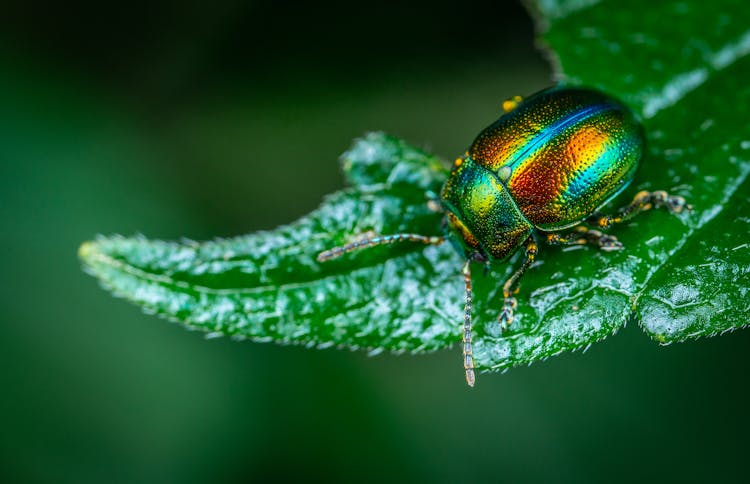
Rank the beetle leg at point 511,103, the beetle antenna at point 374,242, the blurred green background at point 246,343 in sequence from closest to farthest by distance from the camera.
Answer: the beetle antenna at point 374,242
the beetle leg at point 511,103
the blurred green background at point 246,343

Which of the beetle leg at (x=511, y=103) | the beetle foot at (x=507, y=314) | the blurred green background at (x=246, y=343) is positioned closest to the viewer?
the beetle foot at (x=507, y=314)

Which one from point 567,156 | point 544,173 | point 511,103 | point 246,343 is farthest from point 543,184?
point 246,343

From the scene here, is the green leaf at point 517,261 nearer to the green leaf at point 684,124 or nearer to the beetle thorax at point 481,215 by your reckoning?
the green leaf at point 684,124

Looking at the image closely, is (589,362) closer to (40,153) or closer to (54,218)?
(54,218)

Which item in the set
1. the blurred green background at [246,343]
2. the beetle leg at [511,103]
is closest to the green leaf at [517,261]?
the beetle leg at [511,103]

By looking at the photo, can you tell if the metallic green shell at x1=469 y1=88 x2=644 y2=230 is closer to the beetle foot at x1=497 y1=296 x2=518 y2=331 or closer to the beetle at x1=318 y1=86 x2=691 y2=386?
the beetle at x1=318 y1=86 x2=691 y2=386
